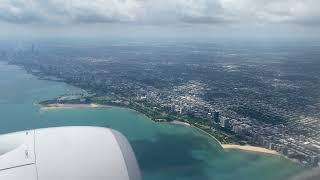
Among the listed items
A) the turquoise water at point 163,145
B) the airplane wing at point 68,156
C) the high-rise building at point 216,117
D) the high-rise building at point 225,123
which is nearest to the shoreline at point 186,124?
the turquoise water at point 163,145

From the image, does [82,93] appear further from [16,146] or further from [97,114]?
[16,146]

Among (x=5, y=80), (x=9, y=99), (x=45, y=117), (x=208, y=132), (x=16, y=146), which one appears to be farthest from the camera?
(x=5, y=80)

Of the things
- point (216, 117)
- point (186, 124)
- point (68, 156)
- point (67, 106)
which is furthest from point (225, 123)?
point (68, 156)

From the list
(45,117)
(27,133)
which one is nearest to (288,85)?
(45,117)

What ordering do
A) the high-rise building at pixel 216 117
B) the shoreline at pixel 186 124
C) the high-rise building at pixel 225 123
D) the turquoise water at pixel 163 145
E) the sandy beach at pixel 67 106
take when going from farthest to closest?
the sandy beach at pixel 67 106, the high-rise building at pixel 216 117, the high-rise building at pixel 225 123, the shoreline at pixel 186 124, the turquoise water at pixel 163 145

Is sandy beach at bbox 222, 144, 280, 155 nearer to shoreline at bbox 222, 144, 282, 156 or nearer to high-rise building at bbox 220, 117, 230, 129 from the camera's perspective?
shoreline at bbox 222, 144, 282, 156

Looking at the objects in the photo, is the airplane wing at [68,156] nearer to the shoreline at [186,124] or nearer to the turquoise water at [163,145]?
the turquoise water at [163,145]

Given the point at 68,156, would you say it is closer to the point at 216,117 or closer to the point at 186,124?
the point at 186,124

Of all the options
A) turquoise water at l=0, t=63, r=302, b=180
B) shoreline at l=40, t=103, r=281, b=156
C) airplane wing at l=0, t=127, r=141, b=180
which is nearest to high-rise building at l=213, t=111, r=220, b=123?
shoreline at l=40, t=103, r=281, b=156
